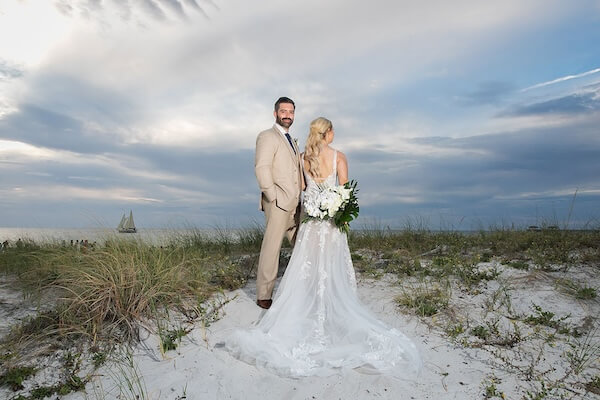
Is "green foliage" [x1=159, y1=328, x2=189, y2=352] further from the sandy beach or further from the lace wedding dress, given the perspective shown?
the lace wedding dress

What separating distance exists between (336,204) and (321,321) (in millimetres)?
1522

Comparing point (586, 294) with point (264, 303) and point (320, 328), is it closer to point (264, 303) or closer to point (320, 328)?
point (320, 328)

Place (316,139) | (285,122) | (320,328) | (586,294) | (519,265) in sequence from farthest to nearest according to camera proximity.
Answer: (519,265), (586,294), (285,122), (316,139), (320,328)

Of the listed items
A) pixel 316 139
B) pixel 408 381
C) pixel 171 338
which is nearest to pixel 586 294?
pixel 408 381

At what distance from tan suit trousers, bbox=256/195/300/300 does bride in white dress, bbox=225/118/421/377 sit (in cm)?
60

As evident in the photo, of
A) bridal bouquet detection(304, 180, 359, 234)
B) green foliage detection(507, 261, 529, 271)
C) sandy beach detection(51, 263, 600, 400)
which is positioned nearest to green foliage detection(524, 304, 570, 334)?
sandy beach detection(51, 263, 600, 400)

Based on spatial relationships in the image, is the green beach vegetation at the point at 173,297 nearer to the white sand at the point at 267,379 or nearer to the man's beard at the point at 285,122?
the white sand at the point at 267,379

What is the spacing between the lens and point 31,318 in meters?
5.75

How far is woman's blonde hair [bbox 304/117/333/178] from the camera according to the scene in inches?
225

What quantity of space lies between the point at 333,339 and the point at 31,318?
4.21m

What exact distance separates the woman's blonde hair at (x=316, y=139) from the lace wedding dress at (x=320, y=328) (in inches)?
10.1

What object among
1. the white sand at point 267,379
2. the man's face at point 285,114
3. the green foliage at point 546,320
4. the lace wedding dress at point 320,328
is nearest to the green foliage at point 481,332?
the white sand at point 267,379

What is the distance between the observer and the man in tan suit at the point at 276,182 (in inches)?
242

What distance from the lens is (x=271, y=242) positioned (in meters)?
6.39
